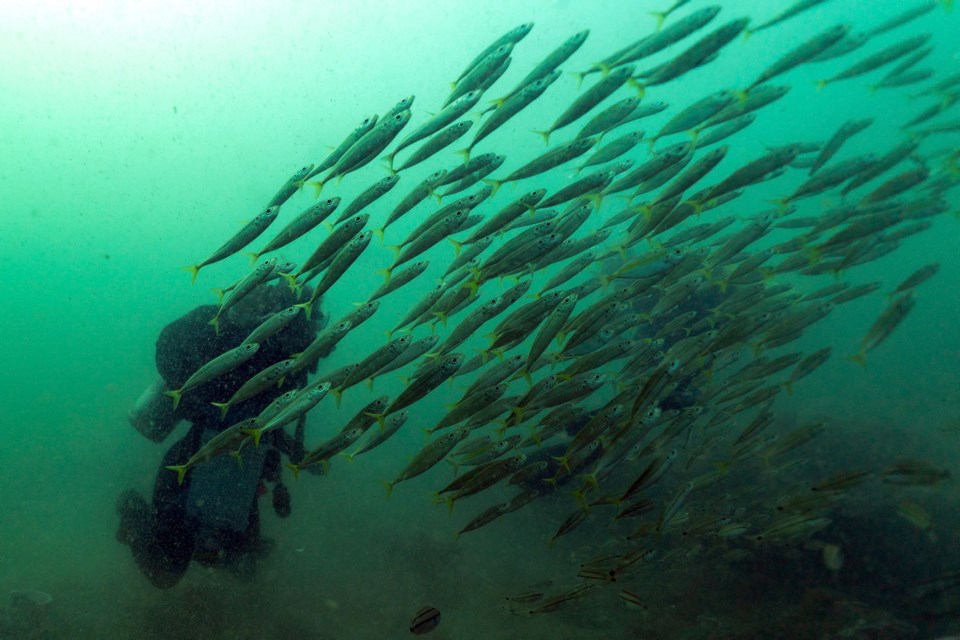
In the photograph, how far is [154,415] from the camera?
232 inches

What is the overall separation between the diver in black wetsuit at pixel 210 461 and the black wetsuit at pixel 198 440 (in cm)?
1

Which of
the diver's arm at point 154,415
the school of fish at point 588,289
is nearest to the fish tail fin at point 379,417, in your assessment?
the school of fish at point 588,289

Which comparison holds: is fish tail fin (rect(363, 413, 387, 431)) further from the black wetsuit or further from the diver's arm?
the diver's arm

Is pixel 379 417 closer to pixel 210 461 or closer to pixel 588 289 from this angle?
pixel 588 289

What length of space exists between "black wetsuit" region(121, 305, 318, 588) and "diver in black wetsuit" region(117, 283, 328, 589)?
A: 0.01 metres

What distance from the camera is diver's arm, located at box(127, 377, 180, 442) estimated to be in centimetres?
585

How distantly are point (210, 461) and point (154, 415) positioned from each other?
1.12 meters

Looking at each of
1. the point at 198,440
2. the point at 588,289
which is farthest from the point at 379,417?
the point at 198,440

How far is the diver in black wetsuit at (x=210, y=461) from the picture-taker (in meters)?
5.39

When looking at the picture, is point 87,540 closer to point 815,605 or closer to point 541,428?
point 541,428

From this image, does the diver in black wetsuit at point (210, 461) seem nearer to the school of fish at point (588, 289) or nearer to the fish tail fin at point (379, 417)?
the school of fish at point (588, 289)

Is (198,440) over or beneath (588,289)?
over

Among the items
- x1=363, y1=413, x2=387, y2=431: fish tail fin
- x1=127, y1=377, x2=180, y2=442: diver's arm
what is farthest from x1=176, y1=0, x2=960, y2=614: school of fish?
x1=127, y1=377, x2=180, y2=442: diver's arm

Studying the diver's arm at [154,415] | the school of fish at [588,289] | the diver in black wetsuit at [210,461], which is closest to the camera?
the school of fish at [588,289]
